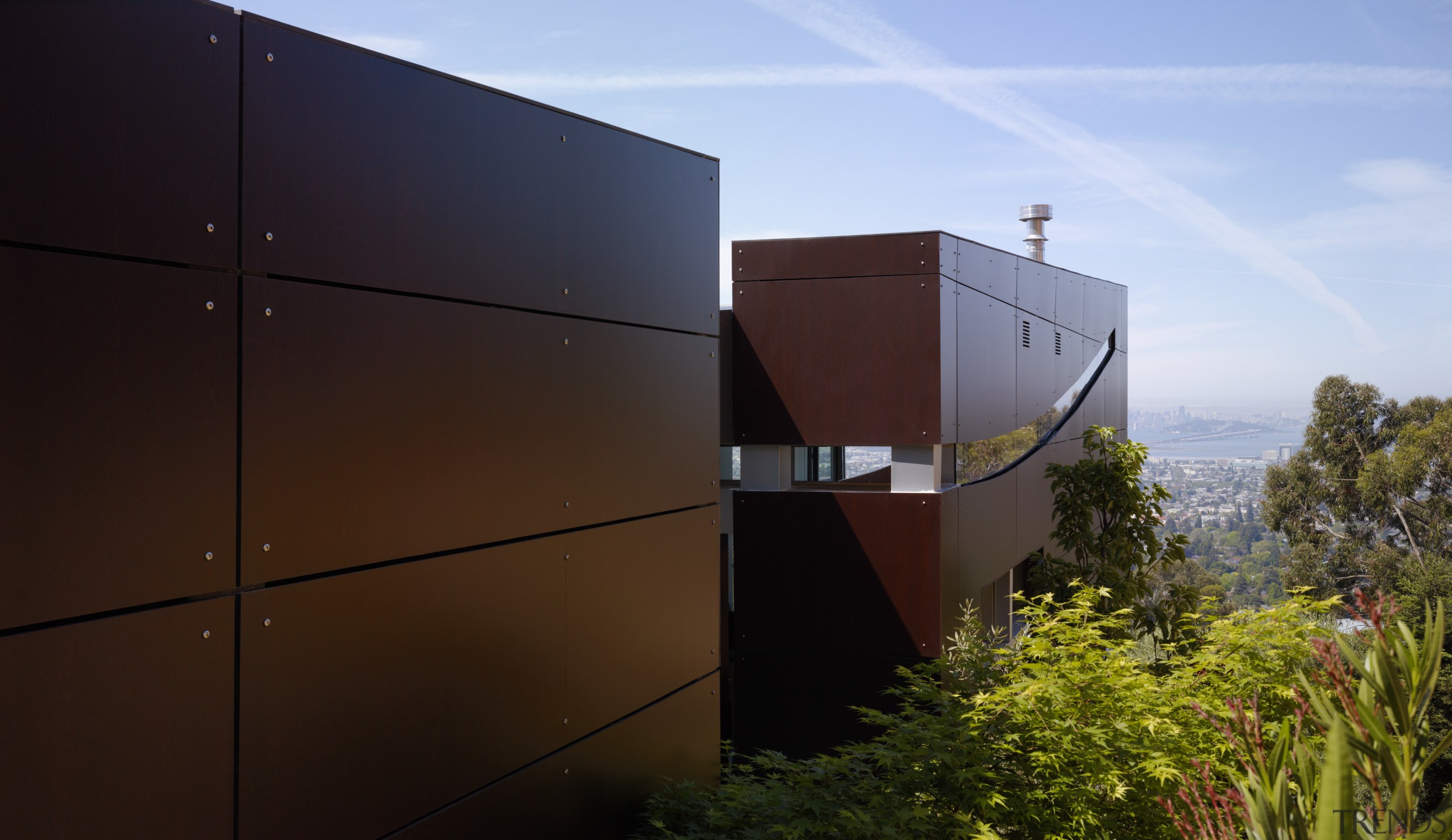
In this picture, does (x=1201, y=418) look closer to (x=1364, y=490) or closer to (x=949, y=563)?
(x=1364, y=490)

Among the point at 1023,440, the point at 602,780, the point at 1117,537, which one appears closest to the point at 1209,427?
the point at 1117,537

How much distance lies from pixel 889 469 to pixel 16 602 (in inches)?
244

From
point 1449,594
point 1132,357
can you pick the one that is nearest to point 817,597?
point 1132,357

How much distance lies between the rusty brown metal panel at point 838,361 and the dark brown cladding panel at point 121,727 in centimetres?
518

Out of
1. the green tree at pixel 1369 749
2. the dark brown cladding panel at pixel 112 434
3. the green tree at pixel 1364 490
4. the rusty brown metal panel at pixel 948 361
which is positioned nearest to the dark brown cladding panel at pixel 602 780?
the dark brown cladding panel at pixel 112 434

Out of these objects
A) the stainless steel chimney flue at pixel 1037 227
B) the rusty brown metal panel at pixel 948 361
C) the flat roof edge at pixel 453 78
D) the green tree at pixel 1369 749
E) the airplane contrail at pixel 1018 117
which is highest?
the airplane contrail at pixel 1018 117

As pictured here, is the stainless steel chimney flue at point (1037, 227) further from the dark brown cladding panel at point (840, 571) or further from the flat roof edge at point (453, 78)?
the flat roof edge at point (453, 78)

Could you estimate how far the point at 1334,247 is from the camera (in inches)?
2050

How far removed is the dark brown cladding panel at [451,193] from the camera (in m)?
2.64

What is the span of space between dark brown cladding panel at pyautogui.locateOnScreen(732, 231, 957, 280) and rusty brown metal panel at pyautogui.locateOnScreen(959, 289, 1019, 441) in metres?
0.58

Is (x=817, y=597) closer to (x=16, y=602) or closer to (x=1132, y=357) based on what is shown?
(x=16, y=602)

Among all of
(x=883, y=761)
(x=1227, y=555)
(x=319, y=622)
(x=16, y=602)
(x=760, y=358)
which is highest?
(x=760, y=358)

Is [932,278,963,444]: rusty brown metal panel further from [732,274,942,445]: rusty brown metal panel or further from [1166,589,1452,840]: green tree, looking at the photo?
[1166,589,1452,840]: green tree

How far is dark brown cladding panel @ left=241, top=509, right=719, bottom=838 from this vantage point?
2617 mm
